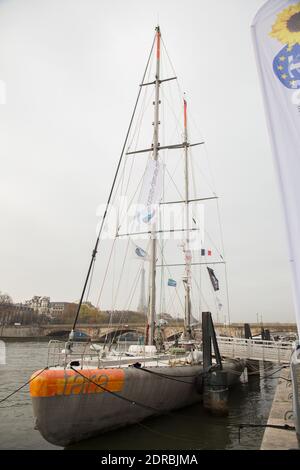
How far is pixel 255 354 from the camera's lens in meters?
21.2

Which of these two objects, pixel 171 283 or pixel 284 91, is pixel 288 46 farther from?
pixel 171 283

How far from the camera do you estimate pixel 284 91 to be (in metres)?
4.71

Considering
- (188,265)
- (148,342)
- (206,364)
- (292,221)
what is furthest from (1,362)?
(292,221)

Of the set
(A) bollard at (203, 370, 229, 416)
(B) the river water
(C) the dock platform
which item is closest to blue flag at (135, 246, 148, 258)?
(A) bollard at (203, 370, 229, 416)

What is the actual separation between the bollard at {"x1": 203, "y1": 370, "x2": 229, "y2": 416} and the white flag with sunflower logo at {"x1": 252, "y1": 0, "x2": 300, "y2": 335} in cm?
1045

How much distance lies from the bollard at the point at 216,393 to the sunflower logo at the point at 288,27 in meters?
12.4

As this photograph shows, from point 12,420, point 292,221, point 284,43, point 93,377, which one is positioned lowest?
point 12,420

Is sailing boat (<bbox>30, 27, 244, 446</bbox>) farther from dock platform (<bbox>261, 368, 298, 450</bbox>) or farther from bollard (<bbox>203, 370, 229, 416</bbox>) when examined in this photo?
dock platform (<bbox>261, 368, 298, 450</bbox>)

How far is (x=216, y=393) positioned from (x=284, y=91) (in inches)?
486

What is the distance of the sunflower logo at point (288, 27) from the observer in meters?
4.73

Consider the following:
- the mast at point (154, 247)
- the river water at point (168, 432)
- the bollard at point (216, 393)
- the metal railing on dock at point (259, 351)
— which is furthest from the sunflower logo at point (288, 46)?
the metal railing on dock at point (259, 351)

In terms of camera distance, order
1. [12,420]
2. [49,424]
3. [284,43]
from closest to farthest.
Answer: [284,43]
[49,424]
[12,420]
